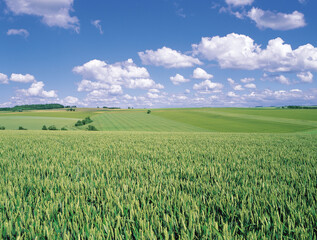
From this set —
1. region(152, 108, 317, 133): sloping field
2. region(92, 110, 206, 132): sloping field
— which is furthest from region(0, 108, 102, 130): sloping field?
region(152, 108, 317, 133): sloping field

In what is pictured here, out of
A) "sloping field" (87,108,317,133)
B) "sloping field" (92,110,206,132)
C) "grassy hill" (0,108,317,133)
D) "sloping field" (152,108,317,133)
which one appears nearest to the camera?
"sloping field" (152,108,317,133)

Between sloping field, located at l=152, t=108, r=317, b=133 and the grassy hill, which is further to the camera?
the grassy hill

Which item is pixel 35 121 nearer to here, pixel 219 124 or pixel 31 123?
pixel 31 123

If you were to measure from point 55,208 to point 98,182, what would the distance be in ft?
2.99

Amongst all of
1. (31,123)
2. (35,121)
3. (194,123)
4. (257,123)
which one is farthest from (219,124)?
(35,121)

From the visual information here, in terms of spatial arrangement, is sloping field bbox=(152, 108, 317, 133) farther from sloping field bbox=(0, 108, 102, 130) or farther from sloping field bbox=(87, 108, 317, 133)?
sloping field bbox=(0, 108, 102, 130)

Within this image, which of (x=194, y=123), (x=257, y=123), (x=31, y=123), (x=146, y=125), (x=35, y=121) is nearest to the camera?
(x=257, y=123)

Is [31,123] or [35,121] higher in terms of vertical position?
[35,121]

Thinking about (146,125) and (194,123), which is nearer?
(146,125)

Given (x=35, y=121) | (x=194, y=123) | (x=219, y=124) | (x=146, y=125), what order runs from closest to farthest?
(x=219, y=124) → (x=146, y=125) → (x=194, y=123) → (x=35, y=121)

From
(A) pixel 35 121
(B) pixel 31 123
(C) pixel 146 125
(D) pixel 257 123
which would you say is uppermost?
(A) pixel 35 121

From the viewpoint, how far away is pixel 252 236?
63.4 inches

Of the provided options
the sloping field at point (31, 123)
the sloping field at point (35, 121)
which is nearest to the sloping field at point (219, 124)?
the sloping field at point (35, 121)

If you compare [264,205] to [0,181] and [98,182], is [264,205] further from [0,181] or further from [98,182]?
[0,181]
